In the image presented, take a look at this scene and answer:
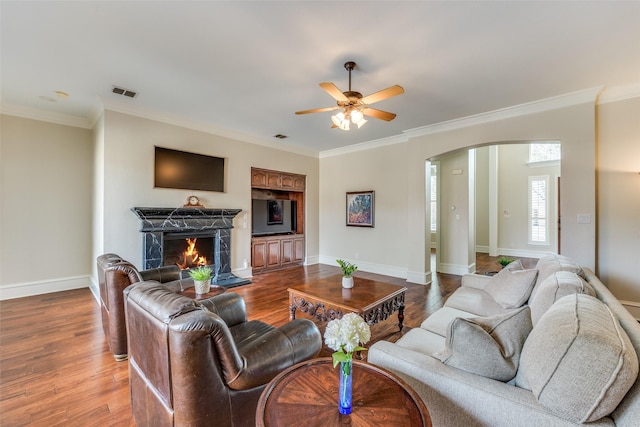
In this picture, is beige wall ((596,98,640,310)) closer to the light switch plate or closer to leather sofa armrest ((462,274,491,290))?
the light switch plate

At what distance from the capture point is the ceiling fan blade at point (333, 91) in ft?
8.28

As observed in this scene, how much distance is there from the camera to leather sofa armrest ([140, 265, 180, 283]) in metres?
3.11

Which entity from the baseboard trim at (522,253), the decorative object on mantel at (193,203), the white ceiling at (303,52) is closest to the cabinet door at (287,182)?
the decorative object on mantel at (193,203)

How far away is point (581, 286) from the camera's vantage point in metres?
1.62

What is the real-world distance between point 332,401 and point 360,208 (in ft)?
17.9

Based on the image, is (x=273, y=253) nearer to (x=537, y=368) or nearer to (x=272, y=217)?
(x=272, y=217)

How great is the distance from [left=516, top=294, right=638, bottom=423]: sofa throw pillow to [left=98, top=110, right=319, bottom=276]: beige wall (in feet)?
16.1

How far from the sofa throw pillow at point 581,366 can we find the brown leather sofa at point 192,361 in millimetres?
1120

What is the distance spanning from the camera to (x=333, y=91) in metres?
2.66

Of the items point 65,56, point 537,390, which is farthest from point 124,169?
point 537,390

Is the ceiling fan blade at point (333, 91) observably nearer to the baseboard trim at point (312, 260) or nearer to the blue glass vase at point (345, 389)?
the blue glass vase at point (345, 389)

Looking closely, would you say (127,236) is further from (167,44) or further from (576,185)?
(576,185)

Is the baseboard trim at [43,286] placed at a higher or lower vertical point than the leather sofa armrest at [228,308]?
lower

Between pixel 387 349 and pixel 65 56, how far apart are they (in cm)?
413
